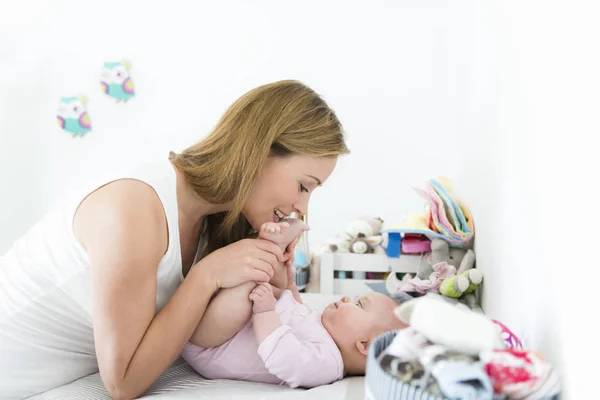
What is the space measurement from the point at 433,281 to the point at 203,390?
2.54ft

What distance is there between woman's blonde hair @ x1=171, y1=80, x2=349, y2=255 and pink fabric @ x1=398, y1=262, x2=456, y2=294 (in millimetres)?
483

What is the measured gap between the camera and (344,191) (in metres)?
3.43

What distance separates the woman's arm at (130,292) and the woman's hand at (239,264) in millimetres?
42

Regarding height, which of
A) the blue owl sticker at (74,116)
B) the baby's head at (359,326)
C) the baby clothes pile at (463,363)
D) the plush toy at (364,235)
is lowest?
the plush toy at (364,235)

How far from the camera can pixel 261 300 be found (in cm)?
127

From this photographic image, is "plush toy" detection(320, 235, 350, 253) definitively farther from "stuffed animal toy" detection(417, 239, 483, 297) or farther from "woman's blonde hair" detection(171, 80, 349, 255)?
"woman's blonde hair" detection(171, 80, 349, 255)

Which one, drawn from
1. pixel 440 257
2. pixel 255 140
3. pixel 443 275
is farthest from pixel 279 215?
pixel 440 257

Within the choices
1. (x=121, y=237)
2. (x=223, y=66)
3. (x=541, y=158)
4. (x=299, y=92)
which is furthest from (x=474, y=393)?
(x=223, y=66)

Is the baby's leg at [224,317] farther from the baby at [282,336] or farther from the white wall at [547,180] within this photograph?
the white wall at [547,180]

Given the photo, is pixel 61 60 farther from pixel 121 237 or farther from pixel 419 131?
pixel 121 237

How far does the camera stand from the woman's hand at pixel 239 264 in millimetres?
1271

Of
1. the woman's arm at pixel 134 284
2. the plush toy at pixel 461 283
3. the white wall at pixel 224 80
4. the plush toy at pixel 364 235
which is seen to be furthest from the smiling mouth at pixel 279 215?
the white wall at pixel 224 80

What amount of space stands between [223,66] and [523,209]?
2.77m

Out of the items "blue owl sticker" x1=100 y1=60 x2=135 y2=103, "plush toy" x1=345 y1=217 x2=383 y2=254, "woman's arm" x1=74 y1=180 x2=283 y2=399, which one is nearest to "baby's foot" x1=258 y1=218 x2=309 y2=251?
"woman's arm" x1=74 y1=180 x2=283 y2=399
